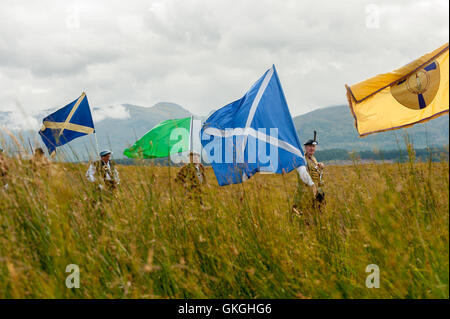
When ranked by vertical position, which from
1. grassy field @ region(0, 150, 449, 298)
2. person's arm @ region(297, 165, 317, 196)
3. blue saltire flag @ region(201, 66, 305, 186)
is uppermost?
blue saltire flag @ region(201, 66, 305, 186)

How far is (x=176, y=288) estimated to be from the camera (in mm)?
2285

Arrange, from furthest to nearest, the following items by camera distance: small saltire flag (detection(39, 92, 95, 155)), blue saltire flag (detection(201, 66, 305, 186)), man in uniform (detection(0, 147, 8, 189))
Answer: small saltire flag (detection(39, 92, 95, 155)), blue saltire flag (detection(201, 66, 305, 186)), man in uniform (detection(0, 147, 8, 189))

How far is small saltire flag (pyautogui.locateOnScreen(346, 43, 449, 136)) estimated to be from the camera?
157 inches

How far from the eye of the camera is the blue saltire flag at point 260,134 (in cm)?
539

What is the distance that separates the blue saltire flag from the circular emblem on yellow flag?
5.34 ft

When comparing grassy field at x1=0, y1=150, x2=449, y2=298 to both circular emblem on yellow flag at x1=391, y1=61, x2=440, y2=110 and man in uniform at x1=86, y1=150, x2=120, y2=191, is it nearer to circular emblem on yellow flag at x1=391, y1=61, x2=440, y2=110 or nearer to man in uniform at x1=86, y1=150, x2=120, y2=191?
man in uniform at x1=86, y1=150, x2=120, y2=191

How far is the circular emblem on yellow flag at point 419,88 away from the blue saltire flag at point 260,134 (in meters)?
1.63

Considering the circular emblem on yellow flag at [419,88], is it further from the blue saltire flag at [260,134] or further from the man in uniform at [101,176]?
the man in uniform at [101,176]

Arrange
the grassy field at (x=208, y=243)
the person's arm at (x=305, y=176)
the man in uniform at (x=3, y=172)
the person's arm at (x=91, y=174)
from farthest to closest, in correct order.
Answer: the person's arm at (x=305, y=176) → the person's arm at (x=91, y=174) → the man in uniform at (x=3, y=172) → the grassy field at (x=208, y=243)

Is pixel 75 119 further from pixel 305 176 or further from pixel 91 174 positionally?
pixel 305 176

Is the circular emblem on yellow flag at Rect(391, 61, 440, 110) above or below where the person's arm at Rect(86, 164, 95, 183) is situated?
above

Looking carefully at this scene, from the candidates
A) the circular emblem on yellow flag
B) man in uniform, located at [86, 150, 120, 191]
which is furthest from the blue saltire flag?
man in uniform, located at [86, 150, 120, 191]

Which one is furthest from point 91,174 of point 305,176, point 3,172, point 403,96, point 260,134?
point 403,96

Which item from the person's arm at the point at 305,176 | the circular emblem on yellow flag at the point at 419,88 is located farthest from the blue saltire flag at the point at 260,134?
the circular emblem on yellow flag at the point at 419,88
